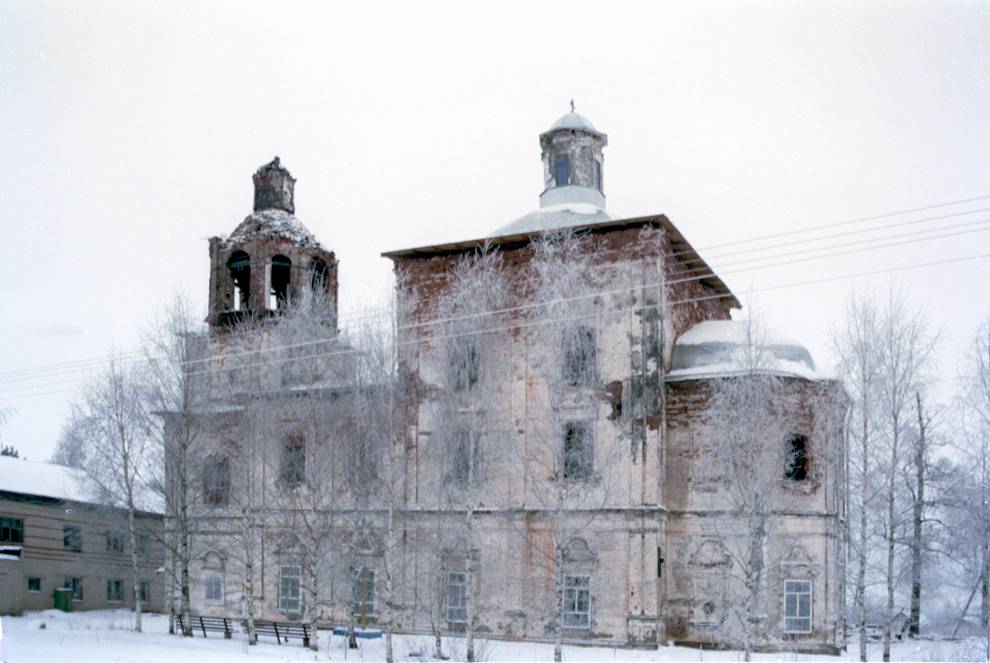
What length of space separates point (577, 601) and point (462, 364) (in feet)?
20.0

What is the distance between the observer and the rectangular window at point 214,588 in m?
29.4

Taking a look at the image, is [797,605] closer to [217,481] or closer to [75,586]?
[217,481]

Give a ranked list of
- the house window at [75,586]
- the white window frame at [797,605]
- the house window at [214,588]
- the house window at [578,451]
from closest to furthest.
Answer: the white window frame at [797,605]
the house window at [578,451]
the house window at [214,588]
the house window at [75,586]


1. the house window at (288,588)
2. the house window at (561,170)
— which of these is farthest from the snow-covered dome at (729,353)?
the house window at (288,588)

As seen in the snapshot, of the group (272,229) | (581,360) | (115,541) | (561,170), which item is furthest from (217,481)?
(561,170)

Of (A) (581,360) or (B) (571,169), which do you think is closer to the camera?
(A) (581,360)

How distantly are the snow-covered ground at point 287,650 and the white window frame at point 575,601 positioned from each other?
2.72 feet

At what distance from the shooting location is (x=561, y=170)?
30.2 meters

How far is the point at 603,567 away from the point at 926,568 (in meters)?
11.5

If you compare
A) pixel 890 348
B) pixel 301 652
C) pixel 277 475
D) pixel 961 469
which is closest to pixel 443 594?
pixel 301 652

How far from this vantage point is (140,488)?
28094 mm

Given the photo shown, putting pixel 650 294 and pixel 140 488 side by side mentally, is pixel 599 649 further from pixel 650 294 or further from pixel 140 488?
pixel 140 488

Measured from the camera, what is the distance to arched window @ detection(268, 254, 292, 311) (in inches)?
1228

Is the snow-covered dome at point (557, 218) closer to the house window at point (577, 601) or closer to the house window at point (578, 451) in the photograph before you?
the house window at point (578, 451)
